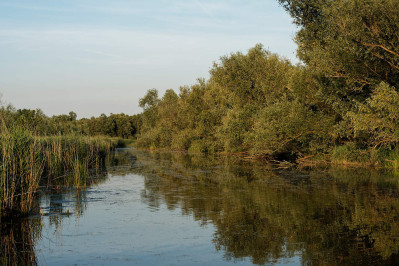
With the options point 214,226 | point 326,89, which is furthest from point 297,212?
point 326,89

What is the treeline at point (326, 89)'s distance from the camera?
71.3ft

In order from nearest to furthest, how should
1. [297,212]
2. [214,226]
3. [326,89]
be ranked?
1. [214,226]
2. [297,212]
3. [326,89]

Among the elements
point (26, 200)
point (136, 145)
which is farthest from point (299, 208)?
point (136, 145)

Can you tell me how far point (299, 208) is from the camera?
46.1 feet

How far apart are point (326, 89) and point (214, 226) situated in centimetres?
1868

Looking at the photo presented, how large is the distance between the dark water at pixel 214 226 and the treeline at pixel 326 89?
601 cm

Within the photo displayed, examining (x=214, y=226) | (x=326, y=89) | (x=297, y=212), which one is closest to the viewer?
(x=214, y=226)

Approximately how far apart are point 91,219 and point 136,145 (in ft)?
223

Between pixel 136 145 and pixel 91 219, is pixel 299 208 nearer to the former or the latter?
pixel 91 219

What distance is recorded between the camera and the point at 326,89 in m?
26.9

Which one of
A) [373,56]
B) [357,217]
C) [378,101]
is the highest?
[373,56]

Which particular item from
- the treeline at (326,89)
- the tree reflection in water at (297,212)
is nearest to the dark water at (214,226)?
the tree reflection in water at (297,212)

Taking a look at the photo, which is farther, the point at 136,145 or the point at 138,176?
the point at 136,145

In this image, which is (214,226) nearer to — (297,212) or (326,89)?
(297,212)
